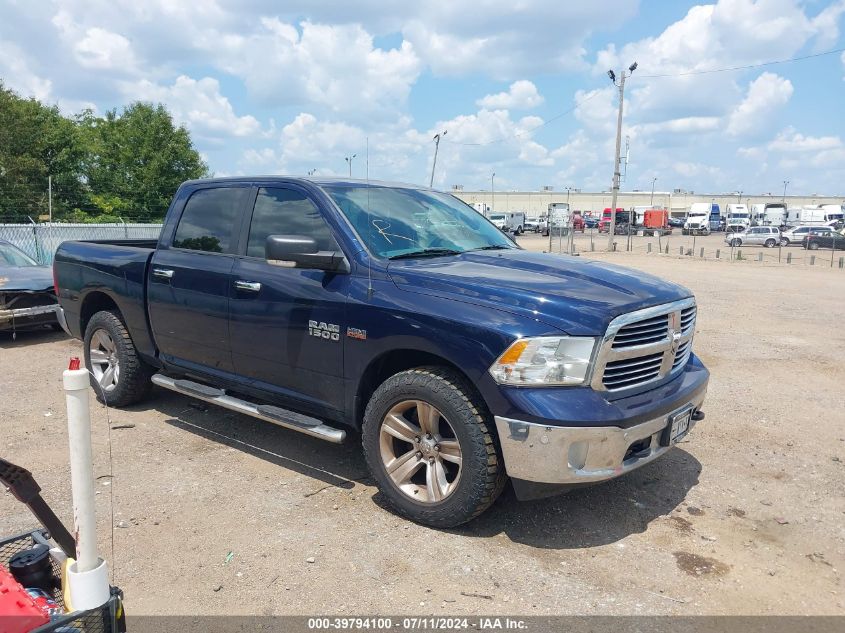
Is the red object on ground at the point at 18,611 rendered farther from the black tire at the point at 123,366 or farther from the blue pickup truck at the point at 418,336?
→ the black tire at the point at 123,366

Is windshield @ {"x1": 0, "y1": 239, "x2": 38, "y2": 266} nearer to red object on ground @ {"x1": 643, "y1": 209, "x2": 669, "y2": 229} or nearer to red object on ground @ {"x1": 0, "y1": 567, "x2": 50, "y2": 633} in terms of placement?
red object on ground @ {"x1": 0, "y1": 567, "x2": 50, "y2": 633}

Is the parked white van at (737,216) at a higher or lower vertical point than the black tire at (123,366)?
higher

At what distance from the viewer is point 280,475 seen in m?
4.51

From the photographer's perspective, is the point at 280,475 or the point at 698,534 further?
the point at 280,475

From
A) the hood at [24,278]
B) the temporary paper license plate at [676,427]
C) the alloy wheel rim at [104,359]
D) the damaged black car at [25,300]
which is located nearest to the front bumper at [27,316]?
the damaged black car at [25,300]

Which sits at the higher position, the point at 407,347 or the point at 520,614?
the point at 407,347

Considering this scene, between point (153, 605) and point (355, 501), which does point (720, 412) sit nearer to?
point (355, 501)

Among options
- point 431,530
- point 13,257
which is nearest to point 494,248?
point 431,530

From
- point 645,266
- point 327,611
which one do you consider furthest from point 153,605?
point 645,266

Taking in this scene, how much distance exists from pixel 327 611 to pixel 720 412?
14.3ft

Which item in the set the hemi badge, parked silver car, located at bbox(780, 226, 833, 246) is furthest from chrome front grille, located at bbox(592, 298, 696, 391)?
parked silver car, located at bbox(780, 226, 833, 246)

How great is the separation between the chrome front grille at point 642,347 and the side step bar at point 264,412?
5.40 feet

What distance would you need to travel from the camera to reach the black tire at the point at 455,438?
3434 mm

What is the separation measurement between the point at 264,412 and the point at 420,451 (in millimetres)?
1240
